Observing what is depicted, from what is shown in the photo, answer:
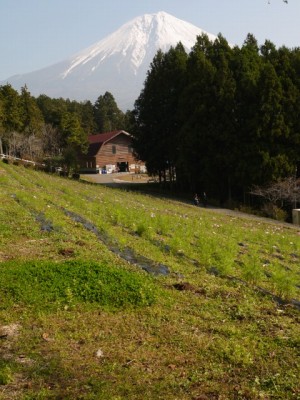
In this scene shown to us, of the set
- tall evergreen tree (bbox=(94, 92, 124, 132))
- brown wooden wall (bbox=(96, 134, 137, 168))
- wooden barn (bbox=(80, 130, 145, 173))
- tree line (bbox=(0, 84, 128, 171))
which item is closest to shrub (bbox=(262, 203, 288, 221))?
tree line (bbox=(0, 84, 128, 171))

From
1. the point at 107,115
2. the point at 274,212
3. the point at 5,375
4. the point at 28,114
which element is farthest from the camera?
the point at 107,115

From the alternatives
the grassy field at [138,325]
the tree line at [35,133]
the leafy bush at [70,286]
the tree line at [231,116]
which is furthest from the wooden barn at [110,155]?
the leafy bush at [70,286]

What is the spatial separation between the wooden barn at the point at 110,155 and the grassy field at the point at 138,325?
211ft

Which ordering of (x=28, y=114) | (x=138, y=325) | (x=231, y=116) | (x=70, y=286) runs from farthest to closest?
(x=28, y=114), (x=231, y=116), (x=70, y=286), (x=138, y=325)

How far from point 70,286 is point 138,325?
4.51 feet

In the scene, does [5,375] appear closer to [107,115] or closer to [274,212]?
[274,212]

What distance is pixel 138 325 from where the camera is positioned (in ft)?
19.1

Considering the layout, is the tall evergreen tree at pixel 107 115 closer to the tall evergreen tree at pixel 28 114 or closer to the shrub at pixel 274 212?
the tall evergreen tree at pixel 28 114

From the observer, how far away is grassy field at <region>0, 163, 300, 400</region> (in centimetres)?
438

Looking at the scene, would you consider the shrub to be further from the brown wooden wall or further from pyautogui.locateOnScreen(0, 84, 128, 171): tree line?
the brown wooden wall

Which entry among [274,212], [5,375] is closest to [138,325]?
[5,375]

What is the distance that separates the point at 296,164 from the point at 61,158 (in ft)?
93.2

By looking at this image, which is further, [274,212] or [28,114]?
[28,114]

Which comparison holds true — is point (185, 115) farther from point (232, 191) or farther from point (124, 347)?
point (124, 347)
